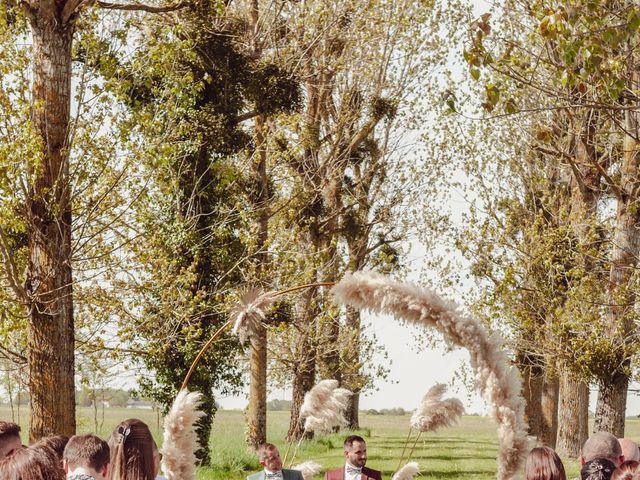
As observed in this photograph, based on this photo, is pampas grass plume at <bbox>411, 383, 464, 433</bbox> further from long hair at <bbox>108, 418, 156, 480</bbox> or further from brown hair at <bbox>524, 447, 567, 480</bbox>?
long hair at <bbox>108, 418, 156, 480</bbox>

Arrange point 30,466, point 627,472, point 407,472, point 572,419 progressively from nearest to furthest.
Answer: point 30,466, point 627,472, point 407,472, point 572,419

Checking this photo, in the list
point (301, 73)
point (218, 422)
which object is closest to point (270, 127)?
point (301, 73)

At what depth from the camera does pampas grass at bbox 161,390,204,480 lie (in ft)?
19.1

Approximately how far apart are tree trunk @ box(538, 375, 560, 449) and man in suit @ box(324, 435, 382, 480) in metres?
20.4

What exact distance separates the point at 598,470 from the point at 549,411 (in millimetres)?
26343

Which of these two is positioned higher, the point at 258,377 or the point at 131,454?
the point at 131,454

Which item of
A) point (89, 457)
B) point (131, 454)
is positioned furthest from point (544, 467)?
point (89, 457)

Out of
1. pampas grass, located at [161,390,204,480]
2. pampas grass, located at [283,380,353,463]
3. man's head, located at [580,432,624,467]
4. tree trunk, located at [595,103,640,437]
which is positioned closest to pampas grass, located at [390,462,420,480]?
pampas grass, located at [283,380,353,463]

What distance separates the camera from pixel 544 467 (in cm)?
575

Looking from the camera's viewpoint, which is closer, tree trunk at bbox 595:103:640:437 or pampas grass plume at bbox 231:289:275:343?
pampas grass plume at bbox 231:289:275:343

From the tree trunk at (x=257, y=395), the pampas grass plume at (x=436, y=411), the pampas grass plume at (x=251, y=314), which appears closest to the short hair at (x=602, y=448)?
the pampas grass plume at (x=436, y=411)

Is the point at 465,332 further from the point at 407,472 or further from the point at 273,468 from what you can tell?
the point at 273,468

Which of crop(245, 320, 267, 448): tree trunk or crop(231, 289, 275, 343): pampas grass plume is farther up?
crop(231, 289, 275, 343): pampas grass plume

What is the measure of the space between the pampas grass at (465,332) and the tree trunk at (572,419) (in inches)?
884
